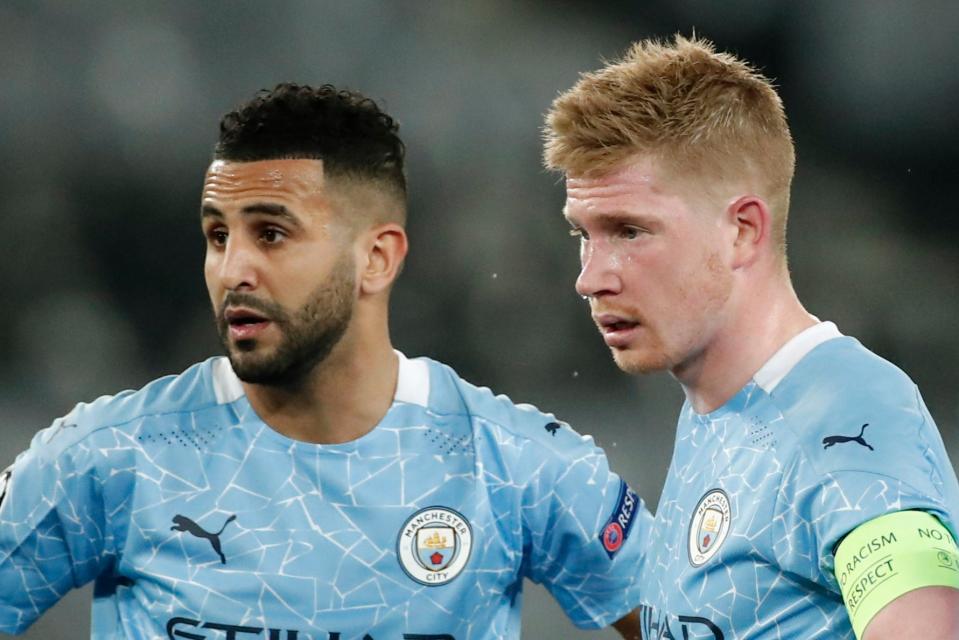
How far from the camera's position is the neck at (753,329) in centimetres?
230

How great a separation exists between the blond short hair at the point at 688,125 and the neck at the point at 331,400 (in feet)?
2.54

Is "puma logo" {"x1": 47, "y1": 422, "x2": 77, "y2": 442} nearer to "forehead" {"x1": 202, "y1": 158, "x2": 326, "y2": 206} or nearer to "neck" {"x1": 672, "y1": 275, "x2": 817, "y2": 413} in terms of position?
"forehead" {"x1": 202, "y1": 158, "x2": 326, "y2": 206}

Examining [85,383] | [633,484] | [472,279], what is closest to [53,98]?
[85,383]

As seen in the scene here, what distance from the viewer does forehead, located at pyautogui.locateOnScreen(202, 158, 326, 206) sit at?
113 inches

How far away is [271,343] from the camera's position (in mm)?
2848

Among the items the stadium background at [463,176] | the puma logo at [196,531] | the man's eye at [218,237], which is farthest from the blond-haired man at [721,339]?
the stadium background at [463,176]

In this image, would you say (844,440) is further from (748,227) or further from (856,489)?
(748,227)

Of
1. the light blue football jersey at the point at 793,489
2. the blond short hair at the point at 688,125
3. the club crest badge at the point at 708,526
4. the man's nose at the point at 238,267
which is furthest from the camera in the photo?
the man's nose at the point at 238,267

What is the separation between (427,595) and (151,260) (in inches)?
104

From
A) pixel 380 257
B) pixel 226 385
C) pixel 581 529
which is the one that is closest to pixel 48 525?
pixel 226 385

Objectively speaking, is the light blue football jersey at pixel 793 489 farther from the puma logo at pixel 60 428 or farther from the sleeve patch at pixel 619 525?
the puma logo at pixel 60 428

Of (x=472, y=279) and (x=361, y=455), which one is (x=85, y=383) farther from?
(x=361, y=455)

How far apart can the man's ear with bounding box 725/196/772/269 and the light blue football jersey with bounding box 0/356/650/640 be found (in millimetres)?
857

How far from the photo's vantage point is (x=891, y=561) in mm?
1796
